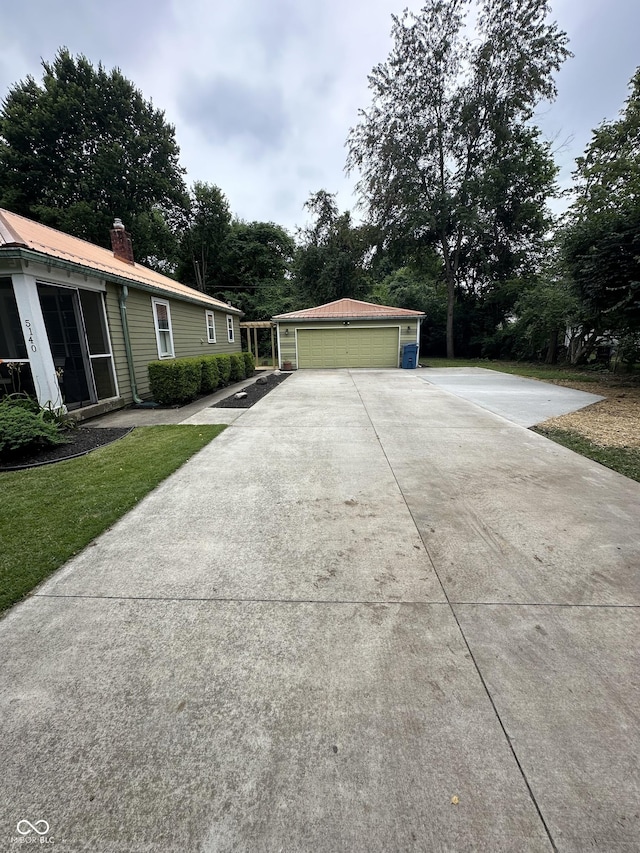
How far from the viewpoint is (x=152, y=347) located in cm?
886

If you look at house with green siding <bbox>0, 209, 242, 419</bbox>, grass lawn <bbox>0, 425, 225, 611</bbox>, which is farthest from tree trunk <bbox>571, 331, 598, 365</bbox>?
grass lawn <bbox>0, 425, 225, 611</bbox>

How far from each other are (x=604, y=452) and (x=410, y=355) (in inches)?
451

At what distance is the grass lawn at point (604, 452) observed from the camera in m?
4.08

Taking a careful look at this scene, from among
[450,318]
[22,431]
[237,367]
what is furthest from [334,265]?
[22,431]

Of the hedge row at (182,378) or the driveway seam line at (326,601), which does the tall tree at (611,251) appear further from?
the hedge row at (182,378)

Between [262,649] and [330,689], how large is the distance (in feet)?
1.25

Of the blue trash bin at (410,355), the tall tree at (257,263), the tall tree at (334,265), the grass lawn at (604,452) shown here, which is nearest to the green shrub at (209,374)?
→ the grass lawn at (604,452)

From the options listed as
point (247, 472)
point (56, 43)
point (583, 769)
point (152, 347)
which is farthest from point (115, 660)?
point (56, 43)

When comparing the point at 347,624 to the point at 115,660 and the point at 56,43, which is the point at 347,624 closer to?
the point at 115,660

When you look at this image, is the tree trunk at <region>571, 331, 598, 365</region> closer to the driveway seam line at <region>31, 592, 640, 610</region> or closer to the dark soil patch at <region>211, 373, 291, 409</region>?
the dark soil patch at <region>211, 373, 291, 409</region>

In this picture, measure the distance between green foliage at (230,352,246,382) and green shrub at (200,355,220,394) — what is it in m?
1.49

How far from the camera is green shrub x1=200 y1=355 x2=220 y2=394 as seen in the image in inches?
351

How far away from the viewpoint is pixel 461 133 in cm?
1881

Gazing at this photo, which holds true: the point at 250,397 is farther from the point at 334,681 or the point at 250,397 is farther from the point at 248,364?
the point at 334,681
